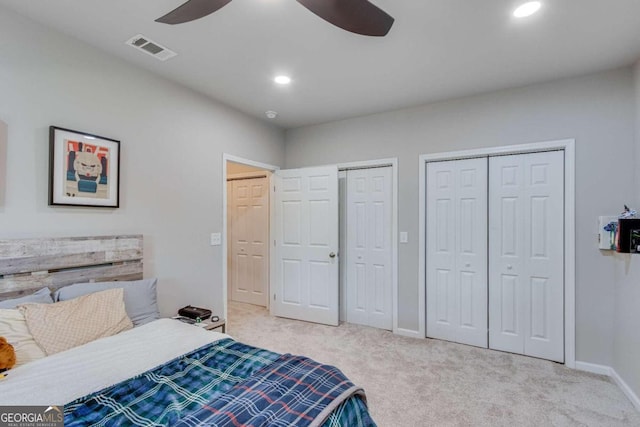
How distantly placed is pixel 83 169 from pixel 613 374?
4436 millimetres

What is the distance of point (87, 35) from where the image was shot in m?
2.13

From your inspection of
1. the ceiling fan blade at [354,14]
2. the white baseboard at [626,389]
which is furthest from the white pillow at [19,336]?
the white baseboard at [626,389]

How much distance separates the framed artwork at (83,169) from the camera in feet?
6.68

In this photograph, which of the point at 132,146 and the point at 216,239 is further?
the point at 216,239

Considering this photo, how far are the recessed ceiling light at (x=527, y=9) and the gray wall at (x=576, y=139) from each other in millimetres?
1219

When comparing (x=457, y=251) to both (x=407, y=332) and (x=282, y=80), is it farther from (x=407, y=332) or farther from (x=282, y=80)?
(x=282, y=80)

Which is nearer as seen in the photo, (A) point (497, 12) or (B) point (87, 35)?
(A) point (497, 12)

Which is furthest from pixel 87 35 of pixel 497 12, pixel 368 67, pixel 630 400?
pixel 630 400

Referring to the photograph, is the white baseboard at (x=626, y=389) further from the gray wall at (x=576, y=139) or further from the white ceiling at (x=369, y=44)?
the white ceiling at (x=369, y=44)

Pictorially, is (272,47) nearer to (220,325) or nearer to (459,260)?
(220,325)

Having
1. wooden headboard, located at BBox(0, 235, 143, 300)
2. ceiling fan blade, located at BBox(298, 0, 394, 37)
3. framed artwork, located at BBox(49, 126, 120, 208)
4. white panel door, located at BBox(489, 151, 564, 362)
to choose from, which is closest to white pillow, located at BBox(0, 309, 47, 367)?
wooden headboard, located at BBox(0, 235, 143, 300)

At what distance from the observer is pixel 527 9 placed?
1.85 metres

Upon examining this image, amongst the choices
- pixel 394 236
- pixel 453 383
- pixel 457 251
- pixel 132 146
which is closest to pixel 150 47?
pixel 132 146

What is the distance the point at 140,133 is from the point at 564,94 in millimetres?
3751
